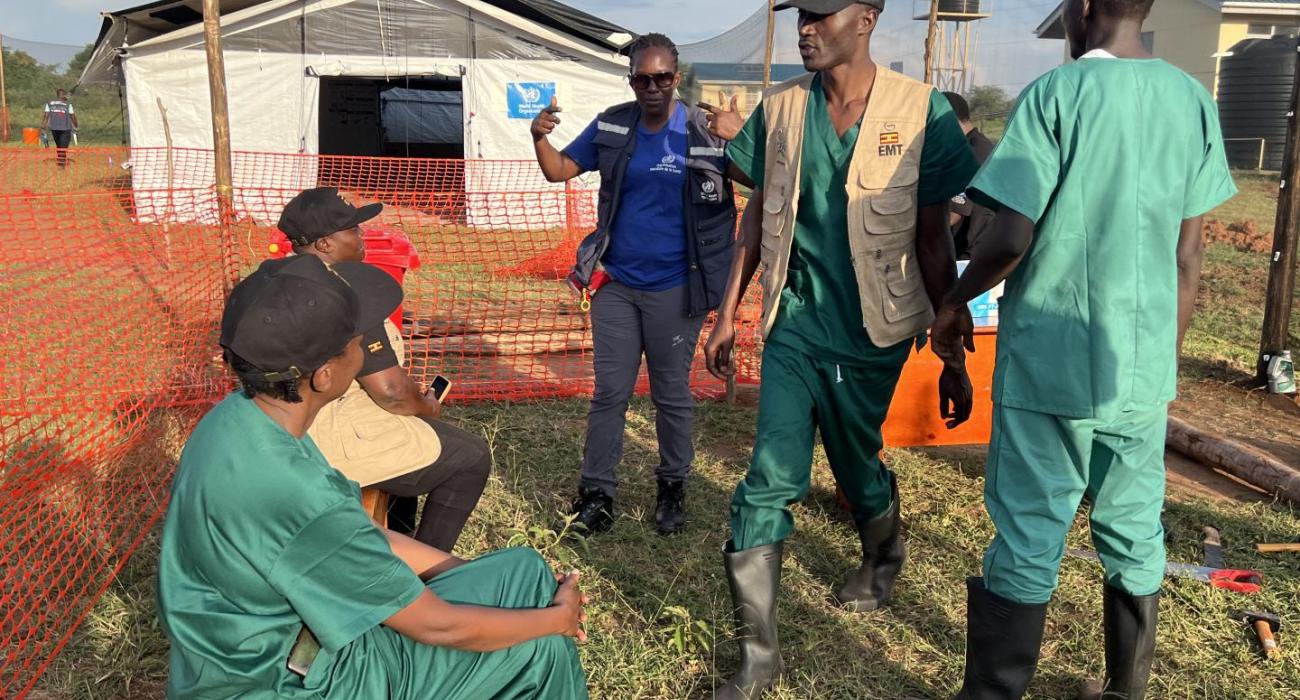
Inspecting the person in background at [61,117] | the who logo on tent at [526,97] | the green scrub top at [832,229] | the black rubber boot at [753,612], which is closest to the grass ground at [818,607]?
the black rubber boot at [753,612]

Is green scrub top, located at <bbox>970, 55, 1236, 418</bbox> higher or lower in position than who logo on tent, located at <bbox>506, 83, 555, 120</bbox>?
lower

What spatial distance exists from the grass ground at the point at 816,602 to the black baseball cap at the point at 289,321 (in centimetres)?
150

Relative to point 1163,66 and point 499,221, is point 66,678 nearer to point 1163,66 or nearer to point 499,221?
point 1163,66

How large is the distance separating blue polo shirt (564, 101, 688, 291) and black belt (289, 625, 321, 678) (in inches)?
96.5

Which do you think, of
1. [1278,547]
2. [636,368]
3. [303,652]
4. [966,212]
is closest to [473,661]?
[303,652]

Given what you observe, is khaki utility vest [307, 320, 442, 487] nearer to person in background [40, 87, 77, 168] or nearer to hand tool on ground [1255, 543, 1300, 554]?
hand tool on ground [1255, 543, 1300, 554]

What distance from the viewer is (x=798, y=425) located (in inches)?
124

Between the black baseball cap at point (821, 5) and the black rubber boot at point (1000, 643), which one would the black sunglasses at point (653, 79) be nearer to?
the black baseball cap at point (821, 5)

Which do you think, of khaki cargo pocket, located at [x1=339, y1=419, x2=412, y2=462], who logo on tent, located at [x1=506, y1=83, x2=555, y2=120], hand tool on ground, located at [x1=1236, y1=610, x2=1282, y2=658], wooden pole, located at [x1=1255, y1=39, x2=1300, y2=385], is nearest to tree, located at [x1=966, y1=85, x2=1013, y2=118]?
who logo on tent, located at [x1=506, y1=83, x2=555, y2=120]

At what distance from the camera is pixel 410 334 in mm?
7148

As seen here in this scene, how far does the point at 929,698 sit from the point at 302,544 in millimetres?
2051

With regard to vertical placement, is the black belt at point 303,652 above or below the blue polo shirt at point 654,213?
below

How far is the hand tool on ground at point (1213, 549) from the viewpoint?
4086 mm

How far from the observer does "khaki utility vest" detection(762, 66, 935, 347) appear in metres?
3.03
